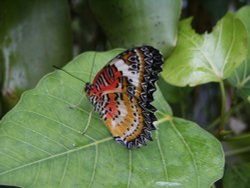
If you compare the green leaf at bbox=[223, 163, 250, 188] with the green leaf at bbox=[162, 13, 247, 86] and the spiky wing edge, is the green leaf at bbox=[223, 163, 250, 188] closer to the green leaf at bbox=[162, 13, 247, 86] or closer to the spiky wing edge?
the green leaf at bbox=[162, 13, 247, 86]

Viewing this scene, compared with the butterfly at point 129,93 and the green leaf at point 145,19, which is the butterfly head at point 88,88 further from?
the green leaf at point 145,19

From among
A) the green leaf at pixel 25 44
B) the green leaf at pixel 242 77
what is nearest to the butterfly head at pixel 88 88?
the green leaf at pixel 25 44

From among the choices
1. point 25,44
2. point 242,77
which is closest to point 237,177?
point 242,77

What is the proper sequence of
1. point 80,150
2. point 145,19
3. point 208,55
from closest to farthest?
point 80,150 < point 145,19 < point 208,55

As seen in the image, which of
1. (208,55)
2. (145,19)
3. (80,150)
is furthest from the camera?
(208,55)

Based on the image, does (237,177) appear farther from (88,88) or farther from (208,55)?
(88,88)

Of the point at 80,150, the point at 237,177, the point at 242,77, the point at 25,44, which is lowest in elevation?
the point at 237,177

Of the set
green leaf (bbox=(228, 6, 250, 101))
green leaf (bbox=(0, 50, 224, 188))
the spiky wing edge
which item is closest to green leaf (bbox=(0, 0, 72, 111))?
green leaf (bbox=(0, 50, 224, 188))
